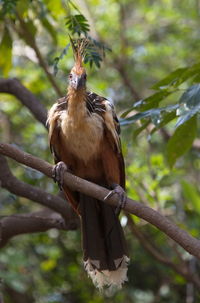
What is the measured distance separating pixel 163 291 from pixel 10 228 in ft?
6.34

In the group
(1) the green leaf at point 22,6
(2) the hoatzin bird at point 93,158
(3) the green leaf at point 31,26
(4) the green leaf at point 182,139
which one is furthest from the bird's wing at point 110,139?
(3) the green leaf at point 31,26

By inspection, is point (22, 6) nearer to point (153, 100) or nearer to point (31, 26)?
point (31, 26)

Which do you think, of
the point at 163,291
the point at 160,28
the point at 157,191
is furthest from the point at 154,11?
the point at 163,291

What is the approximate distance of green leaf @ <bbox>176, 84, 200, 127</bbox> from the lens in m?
2.61

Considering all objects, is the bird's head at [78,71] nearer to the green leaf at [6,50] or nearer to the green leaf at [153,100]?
the green leaf at [153,100]

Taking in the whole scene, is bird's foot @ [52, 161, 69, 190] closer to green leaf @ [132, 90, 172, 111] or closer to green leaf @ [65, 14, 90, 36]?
green leaf @ [132, 90, 172, 111]

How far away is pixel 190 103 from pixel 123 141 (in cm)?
189

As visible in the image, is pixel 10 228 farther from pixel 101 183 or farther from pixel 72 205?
pixel 101 183

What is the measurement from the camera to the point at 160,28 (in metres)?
6.78

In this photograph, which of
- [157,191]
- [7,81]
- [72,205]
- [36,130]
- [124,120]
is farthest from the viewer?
[36,130]

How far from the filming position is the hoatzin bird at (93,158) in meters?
3.09

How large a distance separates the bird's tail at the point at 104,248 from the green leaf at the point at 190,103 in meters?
0.85

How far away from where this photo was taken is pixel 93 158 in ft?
10.6

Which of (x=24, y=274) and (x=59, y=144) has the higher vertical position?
(x=59, y=144)
